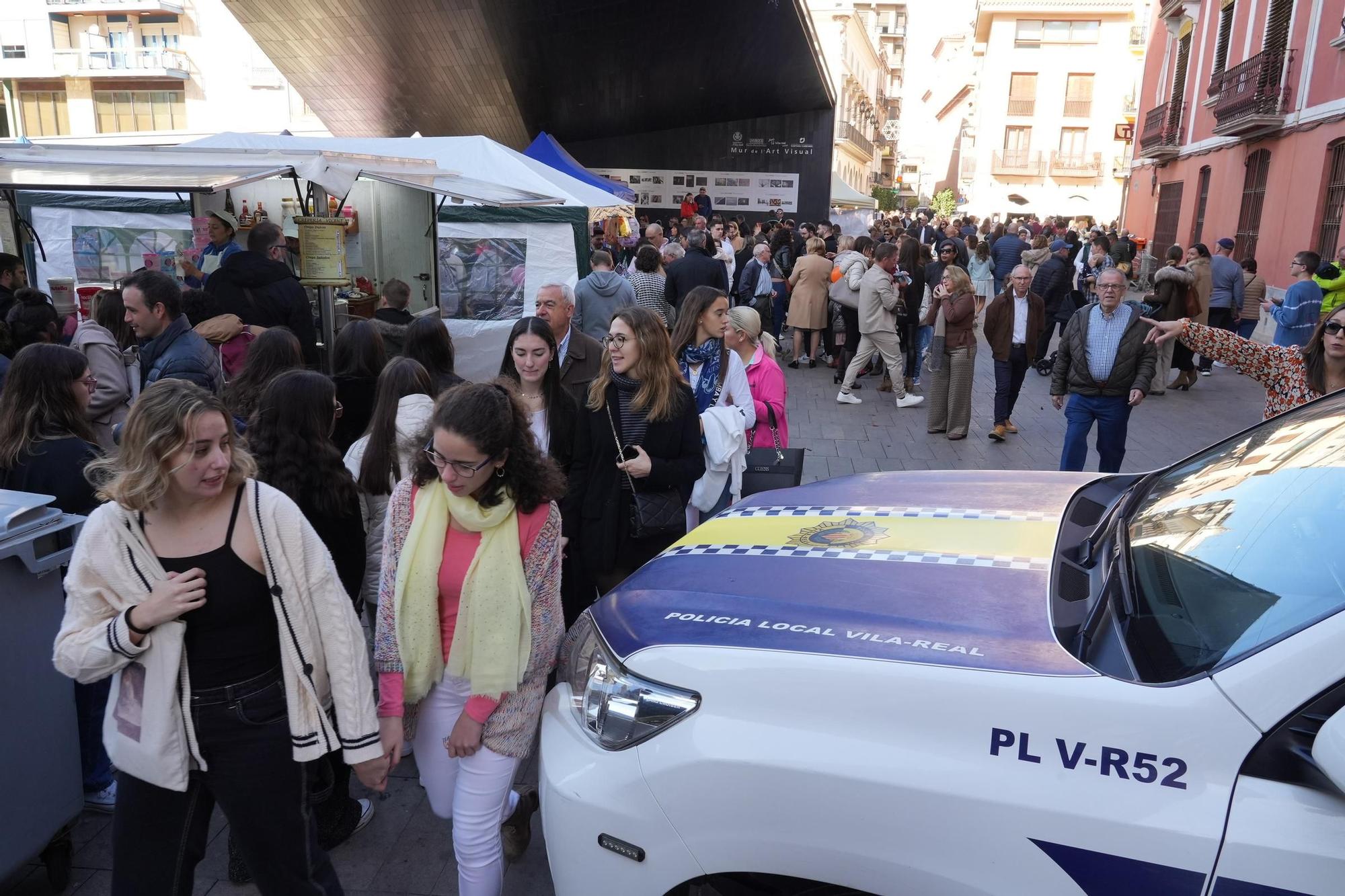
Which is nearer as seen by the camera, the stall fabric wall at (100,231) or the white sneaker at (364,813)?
the white sneaker at (364,813)

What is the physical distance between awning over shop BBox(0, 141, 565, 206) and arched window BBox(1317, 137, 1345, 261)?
14648 millimetres

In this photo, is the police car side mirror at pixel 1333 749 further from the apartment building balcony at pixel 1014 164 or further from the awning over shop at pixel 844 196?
the apartment building balcony at pixel 1014 164

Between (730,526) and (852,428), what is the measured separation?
23.8 ft

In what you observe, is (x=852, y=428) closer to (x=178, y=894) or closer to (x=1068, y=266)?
(x=1068, y=266)

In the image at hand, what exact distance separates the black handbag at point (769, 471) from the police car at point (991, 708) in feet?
7.39

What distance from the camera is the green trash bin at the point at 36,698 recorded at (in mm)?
2852

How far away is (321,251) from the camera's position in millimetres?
8211

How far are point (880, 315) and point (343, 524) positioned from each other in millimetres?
8215

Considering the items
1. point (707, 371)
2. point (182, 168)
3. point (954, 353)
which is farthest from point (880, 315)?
point (182, 168)

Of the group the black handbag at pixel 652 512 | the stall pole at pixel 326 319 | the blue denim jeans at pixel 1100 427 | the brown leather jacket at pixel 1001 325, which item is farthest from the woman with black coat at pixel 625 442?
the brown leather jacket at pixel 1001 325

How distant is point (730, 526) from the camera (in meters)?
3.07

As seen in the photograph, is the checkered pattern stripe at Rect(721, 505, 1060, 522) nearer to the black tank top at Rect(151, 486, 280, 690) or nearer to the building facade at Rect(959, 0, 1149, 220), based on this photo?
the black tank top at Rect(151, 486, 280, 690)

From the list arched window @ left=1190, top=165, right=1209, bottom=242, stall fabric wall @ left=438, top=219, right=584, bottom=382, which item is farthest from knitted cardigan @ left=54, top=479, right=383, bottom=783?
arched window @ left=1190, top=165, right=1209, bottom=242

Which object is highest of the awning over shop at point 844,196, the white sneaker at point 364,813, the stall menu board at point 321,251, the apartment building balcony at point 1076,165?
the apartment building balcony at point 1076,165
